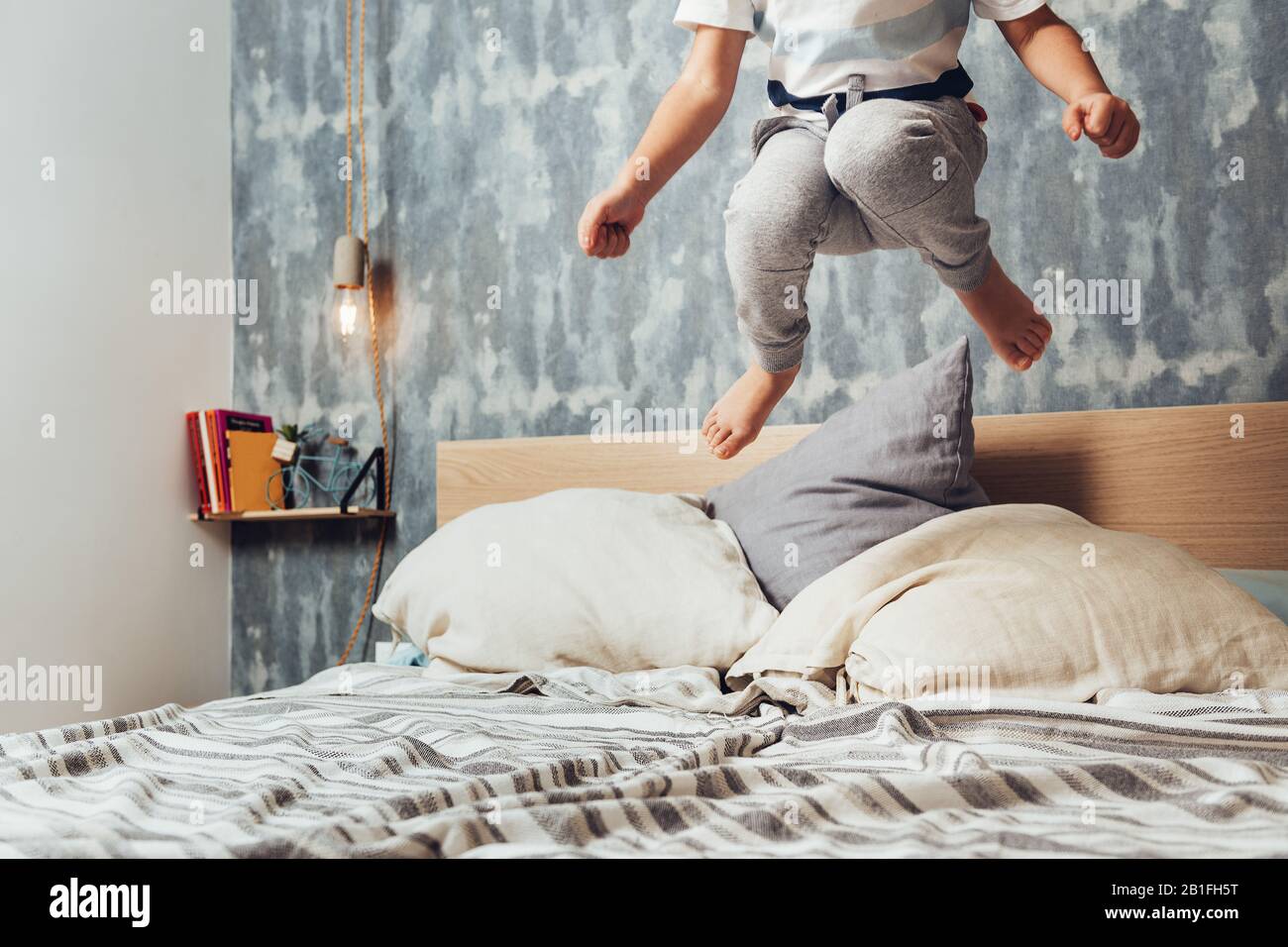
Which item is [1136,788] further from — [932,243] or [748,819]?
[932,243]

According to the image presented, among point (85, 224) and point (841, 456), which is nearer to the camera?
point (841, 456)

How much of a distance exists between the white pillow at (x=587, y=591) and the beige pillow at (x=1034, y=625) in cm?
17

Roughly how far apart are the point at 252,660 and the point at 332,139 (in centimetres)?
132

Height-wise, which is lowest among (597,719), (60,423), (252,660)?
(252,660)

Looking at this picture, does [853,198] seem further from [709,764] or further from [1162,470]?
[1162,470]

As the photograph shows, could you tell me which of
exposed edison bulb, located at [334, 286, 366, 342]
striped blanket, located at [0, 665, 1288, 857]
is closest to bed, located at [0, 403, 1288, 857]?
striped blanket, located at [0, 665, 1288, 857]

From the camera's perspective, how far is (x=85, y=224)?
2328 millimetres

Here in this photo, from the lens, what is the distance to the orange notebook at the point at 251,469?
8.15 feet

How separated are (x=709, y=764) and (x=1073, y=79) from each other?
0.82 metres

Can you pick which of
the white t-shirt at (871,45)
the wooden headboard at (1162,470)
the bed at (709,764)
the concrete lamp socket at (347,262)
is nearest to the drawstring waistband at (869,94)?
the white t-shirt at (871,45)

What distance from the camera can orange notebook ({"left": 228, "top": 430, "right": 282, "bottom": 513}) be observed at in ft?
8.15

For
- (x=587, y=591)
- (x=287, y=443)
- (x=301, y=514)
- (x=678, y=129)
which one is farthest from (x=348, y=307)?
(x=678, y=129)

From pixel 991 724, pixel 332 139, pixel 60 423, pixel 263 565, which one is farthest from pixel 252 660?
pixel 991 724
